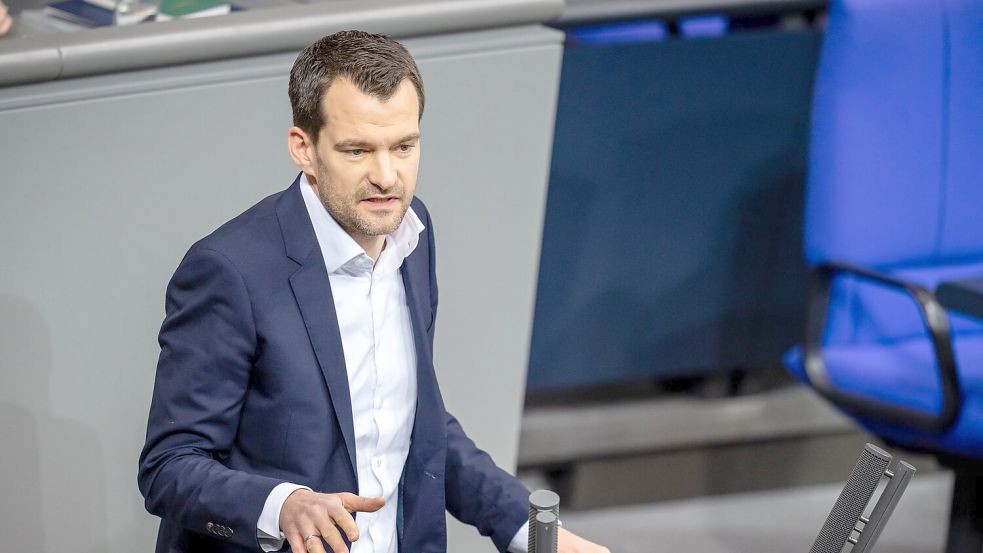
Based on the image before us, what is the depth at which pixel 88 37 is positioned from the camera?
76.0 inches

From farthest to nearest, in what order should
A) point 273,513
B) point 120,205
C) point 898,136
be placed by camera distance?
1. point 898,136
2. point 120,205
3. point 273,513

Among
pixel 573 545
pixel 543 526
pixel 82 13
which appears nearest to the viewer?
pixel 543 526

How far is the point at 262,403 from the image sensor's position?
5.52ft

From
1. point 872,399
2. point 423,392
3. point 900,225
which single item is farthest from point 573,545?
point 900,225

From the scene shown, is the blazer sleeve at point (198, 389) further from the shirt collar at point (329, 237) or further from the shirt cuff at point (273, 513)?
the shirt collar at point (329, 237)

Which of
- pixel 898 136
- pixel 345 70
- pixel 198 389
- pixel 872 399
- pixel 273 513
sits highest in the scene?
pixel 345 70

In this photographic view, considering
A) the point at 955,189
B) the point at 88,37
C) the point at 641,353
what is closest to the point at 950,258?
the point at 955,189

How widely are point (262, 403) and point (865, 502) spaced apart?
738 millimetres

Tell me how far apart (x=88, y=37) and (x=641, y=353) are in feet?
5.83

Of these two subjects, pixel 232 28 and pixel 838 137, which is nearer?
pixel 232 28

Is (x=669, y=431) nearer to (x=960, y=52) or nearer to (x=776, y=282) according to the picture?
(x=776, y=282)

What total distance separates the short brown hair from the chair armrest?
1.28 meters

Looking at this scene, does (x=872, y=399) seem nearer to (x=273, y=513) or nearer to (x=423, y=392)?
(x=423, y=392)

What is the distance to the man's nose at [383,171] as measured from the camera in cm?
160
